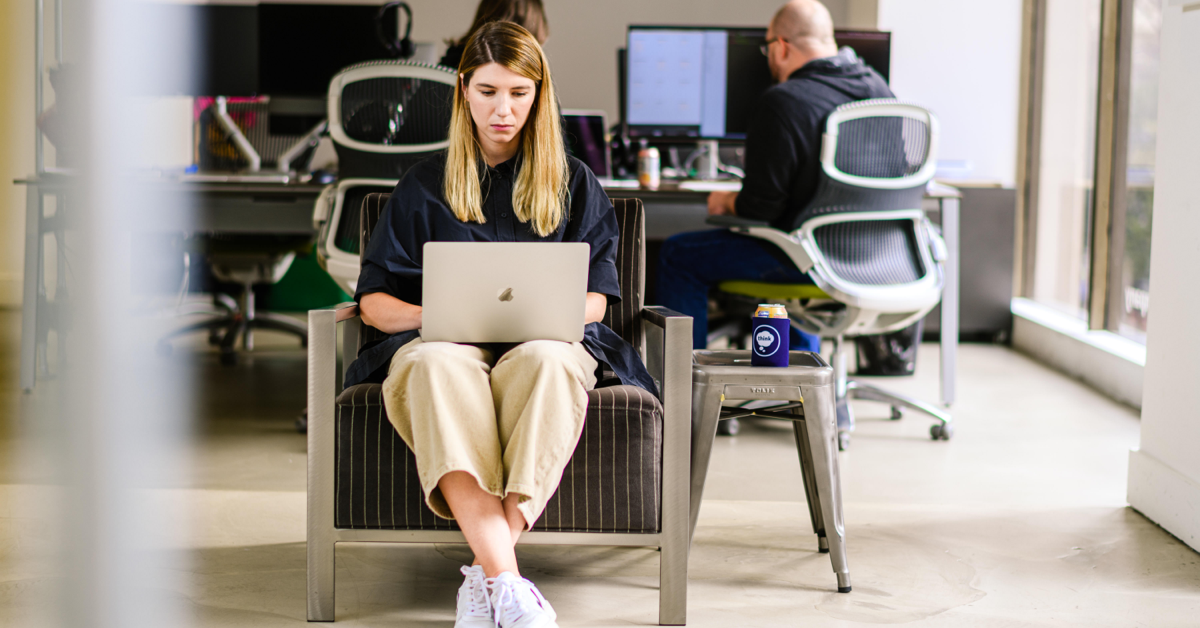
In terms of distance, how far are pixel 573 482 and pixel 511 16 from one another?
5.00ft

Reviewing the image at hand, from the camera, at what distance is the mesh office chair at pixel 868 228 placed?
2.65m

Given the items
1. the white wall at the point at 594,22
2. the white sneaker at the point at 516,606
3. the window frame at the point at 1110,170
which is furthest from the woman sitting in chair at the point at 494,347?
the white wall at the point at 594,22

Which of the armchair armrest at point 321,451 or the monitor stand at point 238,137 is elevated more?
the monitor stand at point 238,137

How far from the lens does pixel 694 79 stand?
3.44 metres

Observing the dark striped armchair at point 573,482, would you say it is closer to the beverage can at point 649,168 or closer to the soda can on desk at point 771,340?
the soda can on desk at point 771,340

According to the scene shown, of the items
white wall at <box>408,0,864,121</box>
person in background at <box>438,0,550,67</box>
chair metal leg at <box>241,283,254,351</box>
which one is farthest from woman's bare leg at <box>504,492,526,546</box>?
white wall at <box>408,0,864,121</box>

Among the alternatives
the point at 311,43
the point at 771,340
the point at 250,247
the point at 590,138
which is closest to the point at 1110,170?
the point at 590,138

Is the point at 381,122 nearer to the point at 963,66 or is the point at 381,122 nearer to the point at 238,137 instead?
the point at 238,137

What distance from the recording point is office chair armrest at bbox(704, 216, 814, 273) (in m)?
2.67

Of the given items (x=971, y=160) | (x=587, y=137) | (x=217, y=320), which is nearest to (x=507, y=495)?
(x=587, y=137)

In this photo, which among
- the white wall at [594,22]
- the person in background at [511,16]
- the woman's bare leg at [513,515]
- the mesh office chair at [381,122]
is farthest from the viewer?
the white wall at [594,22]

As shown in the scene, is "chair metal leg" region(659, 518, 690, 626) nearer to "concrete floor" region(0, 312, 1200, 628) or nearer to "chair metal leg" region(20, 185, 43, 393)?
"concrete floor" region(0, 312, 1200, 628)

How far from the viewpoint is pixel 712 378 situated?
1770 millimetres

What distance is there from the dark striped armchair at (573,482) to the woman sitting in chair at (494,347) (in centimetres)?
6
